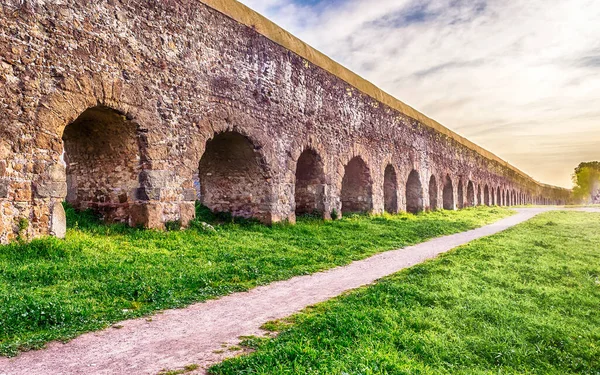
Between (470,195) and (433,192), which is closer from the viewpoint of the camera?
(433,192)

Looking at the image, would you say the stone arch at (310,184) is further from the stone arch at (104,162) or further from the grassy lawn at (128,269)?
the stone arch at (104,162)

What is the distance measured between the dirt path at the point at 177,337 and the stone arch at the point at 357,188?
1048 cm

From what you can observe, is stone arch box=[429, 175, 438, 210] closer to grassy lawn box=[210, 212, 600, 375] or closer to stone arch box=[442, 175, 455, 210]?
stone arch box=[442, 175, 455, 210]

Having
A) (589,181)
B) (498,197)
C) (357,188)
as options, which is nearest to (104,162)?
(357,188)

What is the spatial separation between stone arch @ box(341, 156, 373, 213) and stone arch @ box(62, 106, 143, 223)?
9.67m

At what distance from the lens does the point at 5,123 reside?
6.20 m

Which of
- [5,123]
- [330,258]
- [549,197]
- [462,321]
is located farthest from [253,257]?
[549,197]

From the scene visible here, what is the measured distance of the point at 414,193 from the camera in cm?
2162

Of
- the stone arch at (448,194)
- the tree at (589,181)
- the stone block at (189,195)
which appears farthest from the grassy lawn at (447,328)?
the tree at (589,181)

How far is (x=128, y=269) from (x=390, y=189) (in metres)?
14.8

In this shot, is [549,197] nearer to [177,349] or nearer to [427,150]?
[427,150]

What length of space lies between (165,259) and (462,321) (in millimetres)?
4312

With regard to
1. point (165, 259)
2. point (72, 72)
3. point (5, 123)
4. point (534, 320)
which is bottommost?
point (534, 320)

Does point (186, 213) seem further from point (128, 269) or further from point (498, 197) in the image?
point (498, 197)
